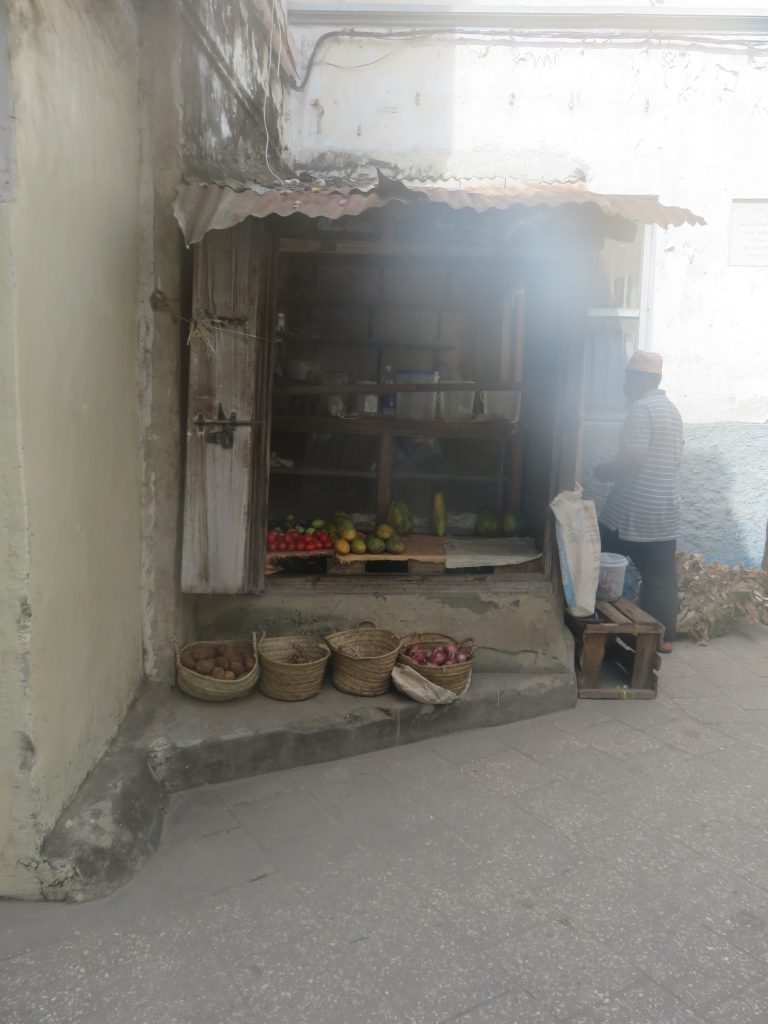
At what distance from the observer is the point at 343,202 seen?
149 inches

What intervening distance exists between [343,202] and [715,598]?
4.54 metres

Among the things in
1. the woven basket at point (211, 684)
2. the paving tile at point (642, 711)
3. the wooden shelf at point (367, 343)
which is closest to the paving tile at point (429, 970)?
the woven basket at point (211, 684)

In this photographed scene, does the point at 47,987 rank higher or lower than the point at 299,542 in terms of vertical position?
lower

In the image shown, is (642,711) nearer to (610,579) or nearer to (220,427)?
(610,579)

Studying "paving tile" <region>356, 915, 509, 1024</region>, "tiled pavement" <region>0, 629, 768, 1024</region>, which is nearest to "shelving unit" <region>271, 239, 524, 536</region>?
"tiled pavement" <region>0, 629, 768, 1024</region>

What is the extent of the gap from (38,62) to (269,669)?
9.71 ft

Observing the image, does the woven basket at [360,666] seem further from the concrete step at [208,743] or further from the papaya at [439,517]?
the papaya at [439,517]

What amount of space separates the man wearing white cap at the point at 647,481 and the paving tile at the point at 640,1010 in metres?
3.57

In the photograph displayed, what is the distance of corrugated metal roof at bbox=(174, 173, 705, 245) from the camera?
365 centimetres

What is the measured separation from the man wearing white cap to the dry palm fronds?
2.02 ft

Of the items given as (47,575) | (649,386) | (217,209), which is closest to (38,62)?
(217,209)

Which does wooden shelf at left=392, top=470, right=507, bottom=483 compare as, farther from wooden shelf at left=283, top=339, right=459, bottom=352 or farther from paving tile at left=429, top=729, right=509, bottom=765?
paving tile at left=429, top=729, right=509, bottom=765

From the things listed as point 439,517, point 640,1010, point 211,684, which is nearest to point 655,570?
point 439,517

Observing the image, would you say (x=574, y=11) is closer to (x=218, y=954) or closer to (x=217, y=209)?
(x=217, y=209)
